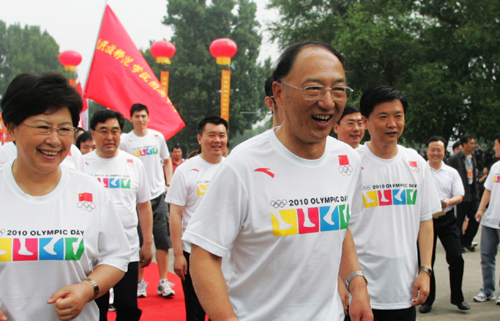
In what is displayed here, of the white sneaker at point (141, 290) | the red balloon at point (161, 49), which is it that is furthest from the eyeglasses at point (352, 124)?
the red balloon at point (161, 49)

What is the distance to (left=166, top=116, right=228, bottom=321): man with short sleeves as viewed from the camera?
4688 mm

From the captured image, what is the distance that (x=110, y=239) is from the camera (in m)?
2.55

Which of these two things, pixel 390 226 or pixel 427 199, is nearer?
pixel 390 226

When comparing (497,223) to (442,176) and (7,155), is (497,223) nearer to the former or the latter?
(442,176)

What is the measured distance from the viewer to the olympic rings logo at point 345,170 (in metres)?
2.28

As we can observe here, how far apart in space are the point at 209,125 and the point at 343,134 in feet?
4.17

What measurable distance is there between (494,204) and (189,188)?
14.0ft

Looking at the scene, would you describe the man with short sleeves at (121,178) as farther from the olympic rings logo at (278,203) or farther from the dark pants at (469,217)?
the dark pants at (469,217)

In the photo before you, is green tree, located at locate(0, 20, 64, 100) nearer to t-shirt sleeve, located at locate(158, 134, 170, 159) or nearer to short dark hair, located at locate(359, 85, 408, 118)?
t-shirt sleeve, located at locate(158, 134, 170, 159)

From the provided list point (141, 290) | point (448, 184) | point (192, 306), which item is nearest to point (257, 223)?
point (192, 306)

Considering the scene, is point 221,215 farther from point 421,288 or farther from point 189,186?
point 189,186

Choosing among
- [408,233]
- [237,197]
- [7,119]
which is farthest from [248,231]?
[408,233]

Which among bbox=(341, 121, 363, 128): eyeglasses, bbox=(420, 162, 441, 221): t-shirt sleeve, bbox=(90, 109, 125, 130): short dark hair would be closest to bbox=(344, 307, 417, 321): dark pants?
bbox=(420, 162, 441, 221): t-shirt sleeve

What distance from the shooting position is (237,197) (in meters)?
1.99
